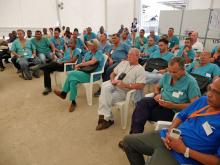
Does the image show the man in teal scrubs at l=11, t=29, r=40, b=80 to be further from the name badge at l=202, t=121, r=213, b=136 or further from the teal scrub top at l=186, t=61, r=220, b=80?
the name badge at l=202, t=121, r=213, b=136

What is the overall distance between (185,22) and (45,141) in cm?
640

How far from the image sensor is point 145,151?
155 centimetres

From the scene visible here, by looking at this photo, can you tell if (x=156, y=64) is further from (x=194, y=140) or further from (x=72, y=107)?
(x=194, y=140)

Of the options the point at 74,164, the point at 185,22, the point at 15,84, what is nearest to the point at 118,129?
the point at 74,164

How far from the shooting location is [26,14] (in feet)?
23.5

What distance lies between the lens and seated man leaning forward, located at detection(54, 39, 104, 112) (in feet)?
10.1

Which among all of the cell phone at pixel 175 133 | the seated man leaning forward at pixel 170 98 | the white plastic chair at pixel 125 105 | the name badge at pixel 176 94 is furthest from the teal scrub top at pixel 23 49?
the cell phone at pixel 175 133

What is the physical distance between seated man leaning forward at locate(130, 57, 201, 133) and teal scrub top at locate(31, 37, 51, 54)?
3.70 metres

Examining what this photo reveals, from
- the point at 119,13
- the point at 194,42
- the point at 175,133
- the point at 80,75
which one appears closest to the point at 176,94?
the point at 175,133

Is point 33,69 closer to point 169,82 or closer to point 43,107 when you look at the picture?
point 43,107

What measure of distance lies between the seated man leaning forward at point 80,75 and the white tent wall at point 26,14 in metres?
4.92

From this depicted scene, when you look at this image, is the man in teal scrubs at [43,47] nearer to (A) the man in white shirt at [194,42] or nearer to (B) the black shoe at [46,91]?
(B) the black shoe at [46,91]

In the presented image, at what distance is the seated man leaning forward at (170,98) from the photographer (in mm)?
1883

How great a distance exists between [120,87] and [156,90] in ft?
1.58
